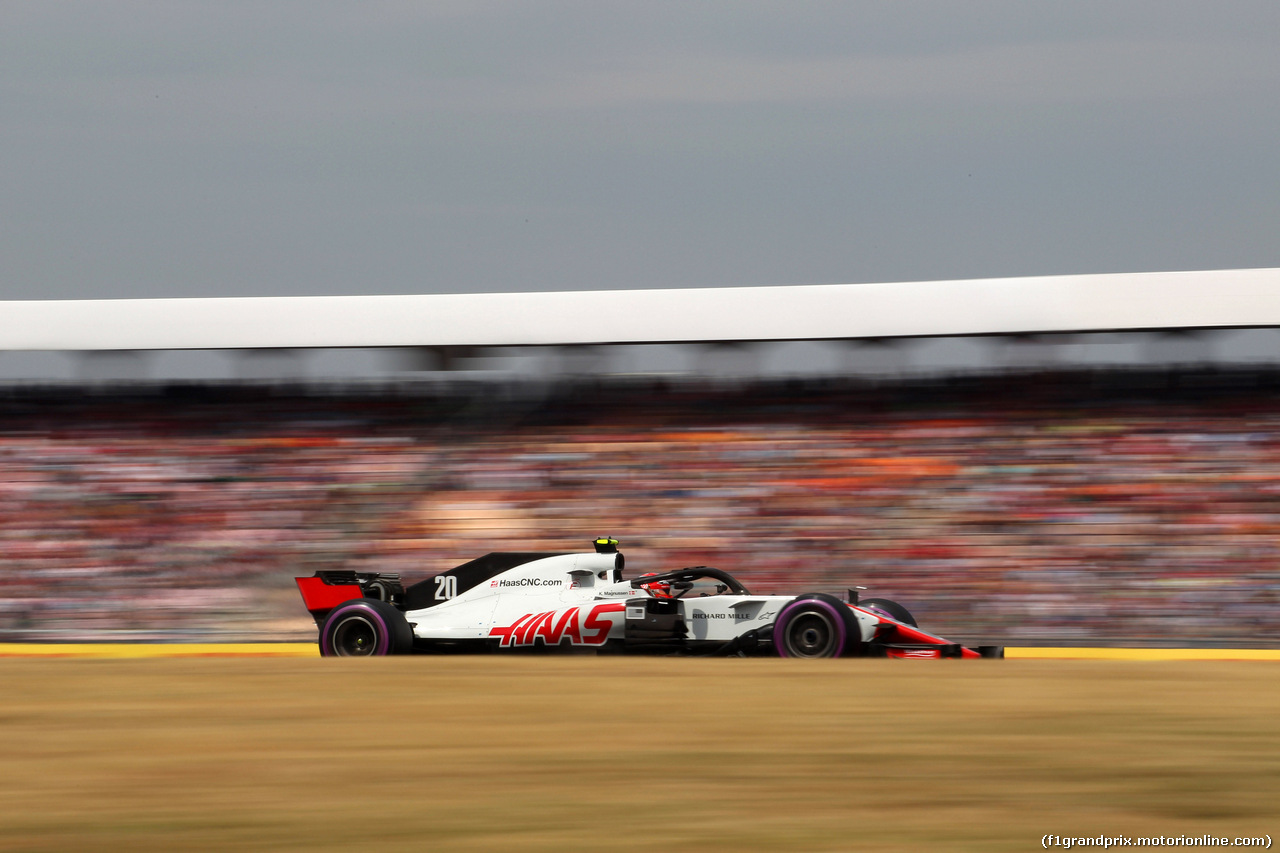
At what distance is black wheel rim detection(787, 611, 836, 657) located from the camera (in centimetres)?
1005

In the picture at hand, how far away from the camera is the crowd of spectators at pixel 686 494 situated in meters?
14.2

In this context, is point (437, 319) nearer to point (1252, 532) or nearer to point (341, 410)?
point (341, 410)

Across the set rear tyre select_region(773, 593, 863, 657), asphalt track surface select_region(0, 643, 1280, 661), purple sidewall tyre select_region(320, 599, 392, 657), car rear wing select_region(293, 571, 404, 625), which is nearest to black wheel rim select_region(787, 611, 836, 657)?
rear tyre select_region(773, 593, 863, 657)

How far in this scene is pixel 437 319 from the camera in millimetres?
16484

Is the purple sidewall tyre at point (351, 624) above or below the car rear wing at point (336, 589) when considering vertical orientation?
below

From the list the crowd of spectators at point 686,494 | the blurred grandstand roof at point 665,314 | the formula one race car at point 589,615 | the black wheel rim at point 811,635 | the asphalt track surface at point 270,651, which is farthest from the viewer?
the blurred grandstand roof at point 665,314

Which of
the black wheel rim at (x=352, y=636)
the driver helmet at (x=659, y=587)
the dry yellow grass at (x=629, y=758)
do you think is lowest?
the dry yellow grass at (x=629, y=758)

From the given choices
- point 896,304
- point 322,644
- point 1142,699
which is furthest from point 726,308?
point 1142,699

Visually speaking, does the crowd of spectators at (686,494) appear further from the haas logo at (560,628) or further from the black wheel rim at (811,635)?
the black wheel rim at (811,635)

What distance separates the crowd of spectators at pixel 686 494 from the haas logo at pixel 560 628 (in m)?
4.21

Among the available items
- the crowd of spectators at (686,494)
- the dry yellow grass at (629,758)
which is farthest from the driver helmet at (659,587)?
the crowd of spectators at (686,494)

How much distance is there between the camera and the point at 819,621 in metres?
10.1

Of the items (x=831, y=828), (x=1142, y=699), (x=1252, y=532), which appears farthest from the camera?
(x=1252, y=532)

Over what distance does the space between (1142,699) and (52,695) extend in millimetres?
6108
